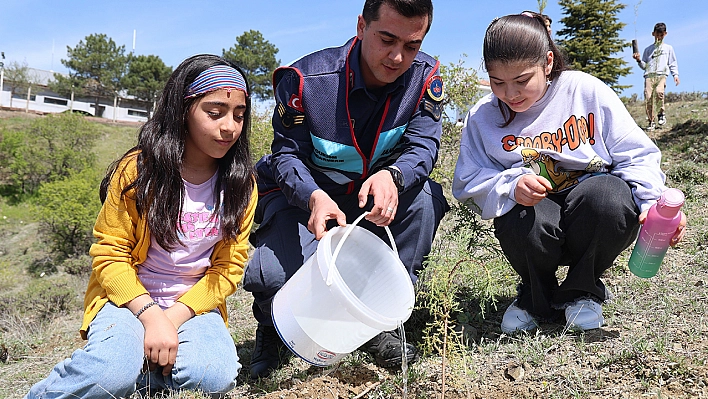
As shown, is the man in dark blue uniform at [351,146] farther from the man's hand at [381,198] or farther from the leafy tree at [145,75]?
the leafy tree at [145,75]

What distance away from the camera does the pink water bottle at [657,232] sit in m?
2.03

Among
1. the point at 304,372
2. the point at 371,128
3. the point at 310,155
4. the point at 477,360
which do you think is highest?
the point at 371,128

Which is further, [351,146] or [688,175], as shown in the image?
[688,175]

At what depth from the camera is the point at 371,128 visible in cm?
254

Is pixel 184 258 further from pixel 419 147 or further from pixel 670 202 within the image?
pixel 670 202

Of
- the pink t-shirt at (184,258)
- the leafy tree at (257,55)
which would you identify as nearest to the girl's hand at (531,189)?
the pink t-shirt at (184,258)

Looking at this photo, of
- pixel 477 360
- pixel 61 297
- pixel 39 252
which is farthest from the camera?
pixel 39 252

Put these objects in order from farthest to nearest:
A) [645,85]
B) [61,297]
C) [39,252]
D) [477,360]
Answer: [39,252] → [645,85] → [61,297] → [477,360]

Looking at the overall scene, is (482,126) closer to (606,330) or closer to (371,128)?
(371,128)

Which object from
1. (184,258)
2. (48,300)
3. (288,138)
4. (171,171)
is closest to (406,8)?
(288,138)

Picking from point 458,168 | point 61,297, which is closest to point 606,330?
point 458,168

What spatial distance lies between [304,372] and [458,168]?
1131 mm

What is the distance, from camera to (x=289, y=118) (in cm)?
248

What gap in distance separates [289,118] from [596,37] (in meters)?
18.6
